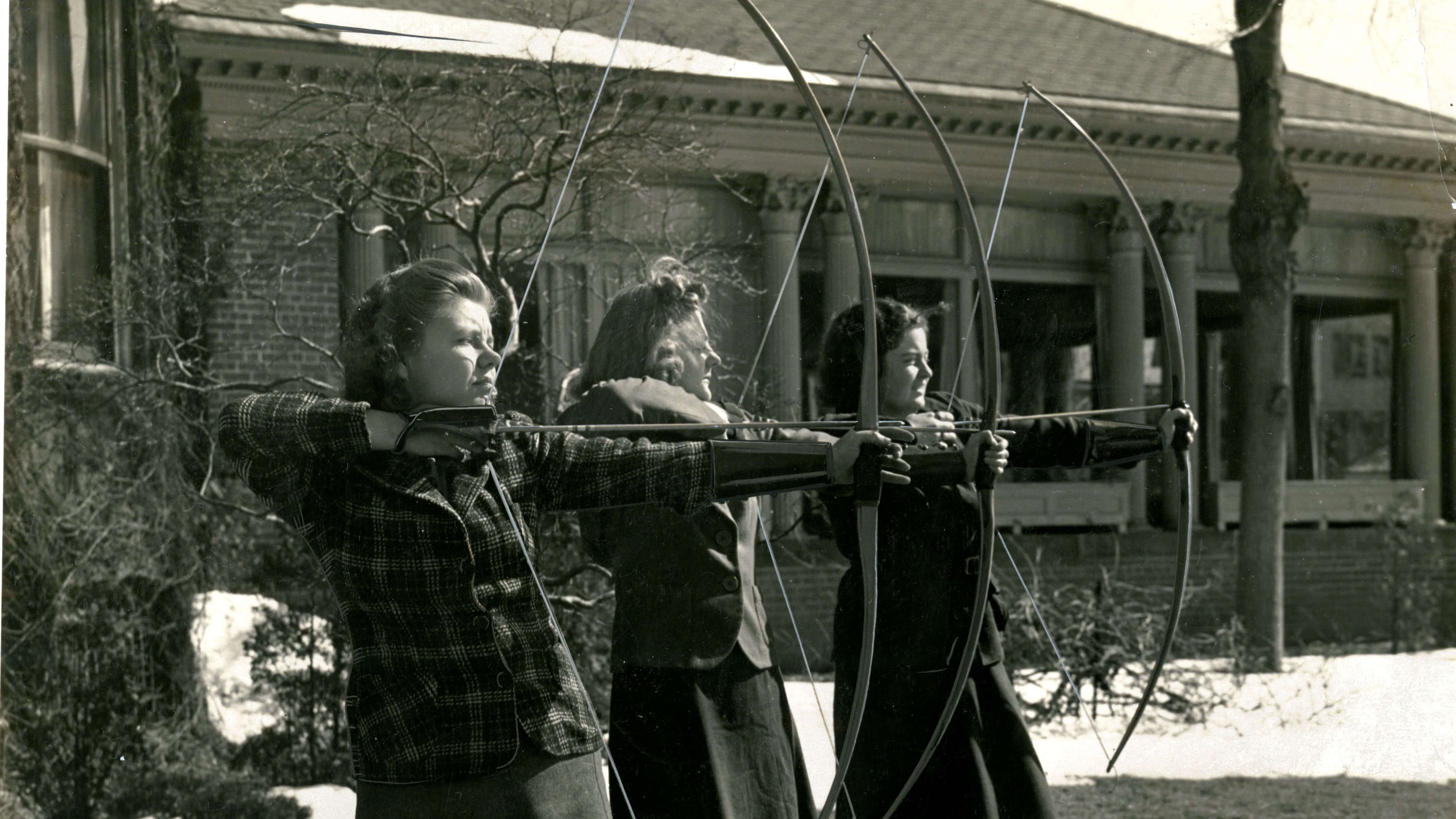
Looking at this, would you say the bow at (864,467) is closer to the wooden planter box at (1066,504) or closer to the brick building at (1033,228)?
the brick building at (1033,228)

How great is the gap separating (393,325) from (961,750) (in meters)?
1.41

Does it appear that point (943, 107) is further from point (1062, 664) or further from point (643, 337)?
point (1062, 664)

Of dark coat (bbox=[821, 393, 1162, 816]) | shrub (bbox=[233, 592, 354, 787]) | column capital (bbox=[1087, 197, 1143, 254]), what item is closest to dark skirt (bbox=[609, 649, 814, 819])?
dark coat (bbox=[821, 393, 1162, 816])

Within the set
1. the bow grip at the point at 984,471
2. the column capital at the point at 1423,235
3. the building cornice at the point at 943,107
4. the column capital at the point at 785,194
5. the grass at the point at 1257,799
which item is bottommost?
the grass at the point at 1257,799

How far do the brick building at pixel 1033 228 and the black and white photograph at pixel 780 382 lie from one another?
0.5 inches

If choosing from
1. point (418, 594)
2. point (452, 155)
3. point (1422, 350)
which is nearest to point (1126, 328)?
point (1422, 350)

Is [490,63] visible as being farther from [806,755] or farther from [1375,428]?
[1375,428]

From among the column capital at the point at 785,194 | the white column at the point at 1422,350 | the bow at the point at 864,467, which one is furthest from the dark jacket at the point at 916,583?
the white column at the point at 1422,350

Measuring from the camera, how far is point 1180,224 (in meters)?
3.24

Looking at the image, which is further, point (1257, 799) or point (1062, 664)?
point (1257, 799)

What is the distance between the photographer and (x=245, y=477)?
6.35ft

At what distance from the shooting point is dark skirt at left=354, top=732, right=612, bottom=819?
5.79 feet

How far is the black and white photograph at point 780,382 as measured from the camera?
2.30 meters

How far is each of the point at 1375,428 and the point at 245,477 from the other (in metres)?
3.04
